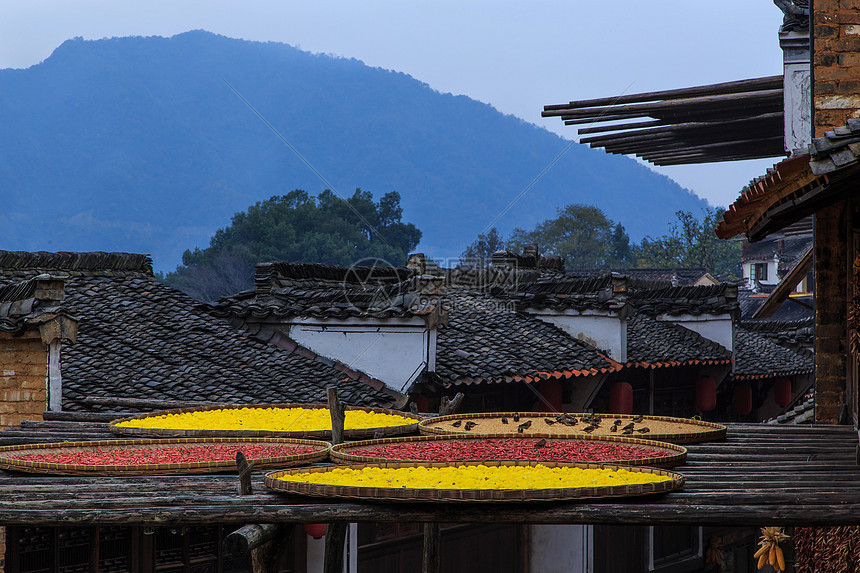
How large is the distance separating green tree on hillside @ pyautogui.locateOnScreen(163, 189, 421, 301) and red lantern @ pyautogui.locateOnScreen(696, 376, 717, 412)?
41.0 m

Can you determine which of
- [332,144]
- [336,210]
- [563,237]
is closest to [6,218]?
[332,144]

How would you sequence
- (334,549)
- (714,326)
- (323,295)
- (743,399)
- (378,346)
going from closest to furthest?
(334,549) → (378,346) → (323,295) → (714,326) → (743,399)

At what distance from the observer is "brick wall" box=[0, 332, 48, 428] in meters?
10.2

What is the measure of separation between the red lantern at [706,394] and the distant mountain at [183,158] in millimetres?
131621

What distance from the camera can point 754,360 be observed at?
21188 millimetres

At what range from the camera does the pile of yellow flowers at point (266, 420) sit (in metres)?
6.70

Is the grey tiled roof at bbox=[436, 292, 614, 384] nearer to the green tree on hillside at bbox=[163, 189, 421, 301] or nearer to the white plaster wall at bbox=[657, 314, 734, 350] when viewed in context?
the white plaster wall at bbox=[657, 314, 734, 350]

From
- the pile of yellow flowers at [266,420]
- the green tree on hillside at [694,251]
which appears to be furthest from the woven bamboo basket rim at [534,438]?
the green tree on hillside at [694,251]

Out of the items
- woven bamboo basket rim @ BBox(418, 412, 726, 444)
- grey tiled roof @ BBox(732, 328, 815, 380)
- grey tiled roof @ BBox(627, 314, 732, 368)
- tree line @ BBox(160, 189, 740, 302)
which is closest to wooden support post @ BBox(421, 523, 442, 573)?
woven bamboo basket rim @ BBox(418, 412, 726, 444)

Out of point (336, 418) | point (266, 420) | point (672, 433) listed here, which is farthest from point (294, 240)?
point (672, 433)

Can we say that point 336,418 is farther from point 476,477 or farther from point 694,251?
point 694,251

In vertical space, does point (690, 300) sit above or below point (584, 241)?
below

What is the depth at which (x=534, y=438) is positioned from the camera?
5734 mm

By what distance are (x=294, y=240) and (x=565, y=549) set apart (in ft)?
160
